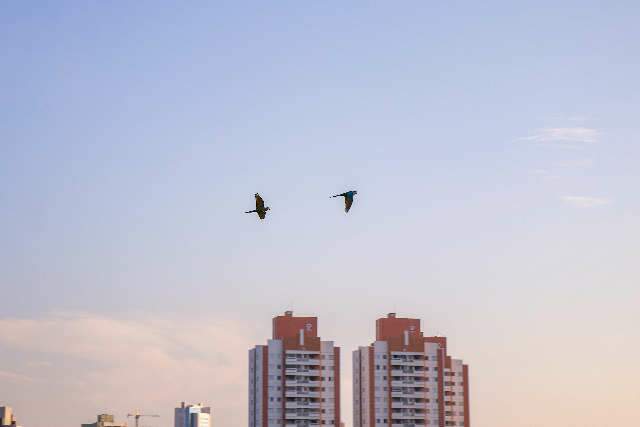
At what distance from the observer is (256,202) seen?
53.7 m

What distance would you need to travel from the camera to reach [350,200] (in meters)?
54.3

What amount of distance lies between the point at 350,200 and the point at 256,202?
4239mm
